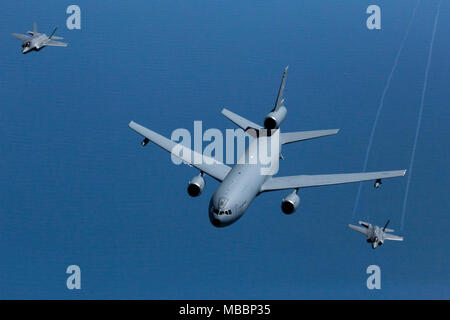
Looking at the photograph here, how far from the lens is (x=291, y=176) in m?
55.8

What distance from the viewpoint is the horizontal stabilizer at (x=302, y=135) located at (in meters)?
58.0

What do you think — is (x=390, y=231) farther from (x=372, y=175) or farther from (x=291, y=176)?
(x=291, y=176)

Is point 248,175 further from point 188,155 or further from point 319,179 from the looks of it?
point 188,155

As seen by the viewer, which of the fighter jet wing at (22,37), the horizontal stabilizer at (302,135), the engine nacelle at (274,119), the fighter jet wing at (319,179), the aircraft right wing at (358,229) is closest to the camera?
the fighter jet wing at (319,179)

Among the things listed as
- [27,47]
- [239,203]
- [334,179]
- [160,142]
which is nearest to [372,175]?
[334,179]

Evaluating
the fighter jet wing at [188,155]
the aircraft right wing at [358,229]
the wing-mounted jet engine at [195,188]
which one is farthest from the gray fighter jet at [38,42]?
the aircraft right wing at [358,229]

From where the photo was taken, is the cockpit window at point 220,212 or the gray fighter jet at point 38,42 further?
the gray fighter jet at point 38,42

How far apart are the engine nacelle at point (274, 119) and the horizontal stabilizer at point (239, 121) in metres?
1.19

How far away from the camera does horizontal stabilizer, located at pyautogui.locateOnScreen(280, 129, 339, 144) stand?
58.0 m

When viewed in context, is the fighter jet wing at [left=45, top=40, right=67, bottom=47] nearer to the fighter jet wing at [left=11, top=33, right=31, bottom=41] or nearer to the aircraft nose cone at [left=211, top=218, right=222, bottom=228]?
the fighter jet wing at [left=11, top=33, right=31, bottom=41]

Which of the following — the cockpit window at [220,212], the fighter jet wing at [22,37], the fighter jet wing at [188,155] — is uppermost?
the fighter jet wing at [22,37]

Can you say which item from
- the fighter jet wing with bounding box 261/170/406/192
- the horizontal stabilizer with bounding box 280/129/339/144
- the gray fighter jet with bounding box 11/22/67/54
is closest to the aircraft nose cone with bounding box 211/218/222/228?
the fighter jet wing with bounding box 261/170/406/192

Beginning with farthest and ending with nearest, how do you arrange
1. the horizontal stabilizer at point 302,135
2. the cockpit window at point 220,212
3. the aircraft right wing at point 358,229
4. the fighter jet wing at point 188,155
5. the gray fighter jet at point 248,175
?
the horizontal stabilizer at point 302,135 < the fighter jet wing at point 188,155 < the aircraft right wing at point 358,229 < the gray fighter jet at point 248,175 < the cockpit window at point 220,212

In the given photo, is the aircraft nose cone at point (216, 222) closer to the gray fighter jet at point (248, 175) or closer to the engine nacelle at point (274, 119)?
the gray fighter jet at point (248, 175)
